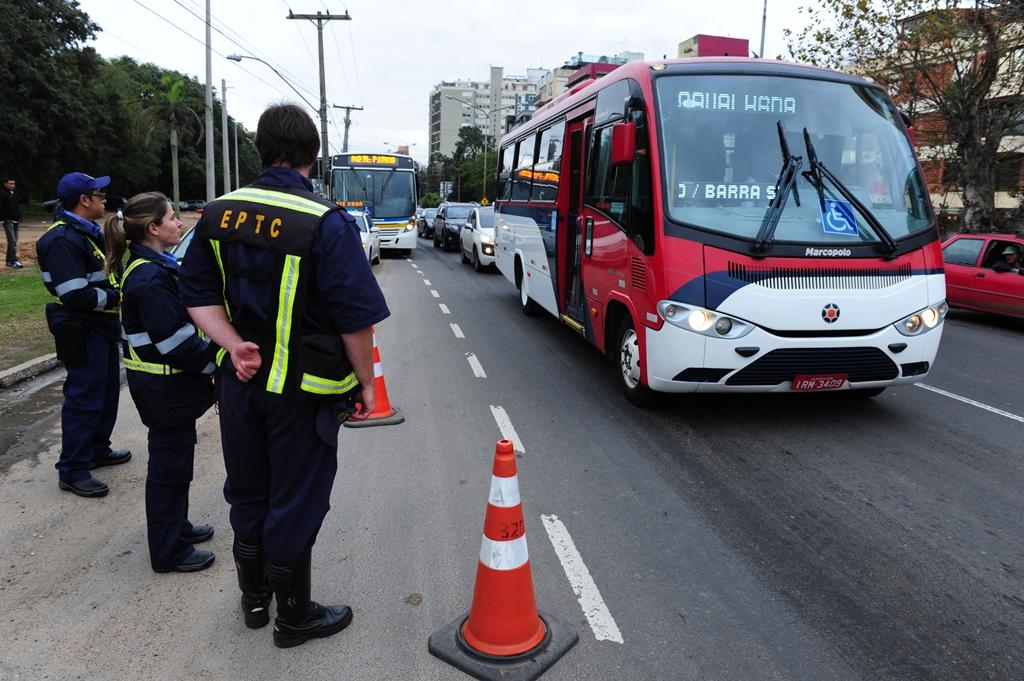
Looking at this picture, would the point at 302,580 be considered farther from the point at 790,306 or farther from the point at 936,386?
the point at 936,386

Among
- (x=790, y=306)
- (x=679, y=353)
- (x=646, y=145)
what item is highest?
(x=646, y=145)

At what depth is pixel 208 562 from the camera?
356 centimetres

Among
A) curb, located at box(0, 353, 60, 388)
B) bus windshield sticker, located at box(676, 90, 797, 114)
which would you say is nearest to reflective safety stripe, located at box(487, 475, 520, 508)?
bus windshield sticker, located at box(676, 90, 797, 114)

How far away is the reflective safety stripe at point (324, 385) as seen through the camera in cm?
263

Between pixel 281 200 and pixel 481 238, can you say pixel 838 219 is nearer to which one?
pixel 281 200

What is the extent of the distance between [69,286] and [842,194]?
5.35 metres

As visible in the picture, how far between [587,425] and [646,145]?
92.3 inches

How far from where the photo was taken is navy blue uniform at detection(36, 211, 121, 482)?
419 cm

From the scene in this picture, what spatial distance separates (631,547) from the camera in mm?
3842

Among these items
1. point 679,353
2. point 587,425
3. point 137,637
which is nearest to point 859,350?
point 679,353

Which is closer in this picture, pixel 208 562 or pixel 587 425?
pixel 208 562

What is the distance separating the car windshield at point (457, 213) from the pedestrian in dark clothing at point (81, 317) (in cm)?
2353

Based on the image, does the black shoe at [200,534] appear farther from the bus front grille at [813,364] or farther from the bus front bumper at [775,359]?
the bus front grille at [813,364]

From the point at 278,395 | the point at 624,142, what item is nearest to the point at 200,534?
the point at 278,395
